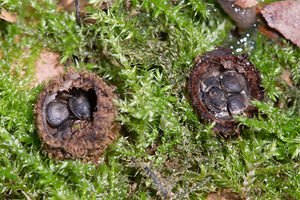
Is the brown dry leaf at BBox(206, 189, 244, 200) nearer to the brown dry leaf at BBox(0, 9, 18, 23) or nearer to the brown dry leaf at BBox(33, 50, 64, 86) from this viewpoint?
the brown dry leaf at BBox(33, 50, 64, 86)

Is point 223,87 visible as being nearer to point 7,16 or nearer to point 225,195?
point 225,195

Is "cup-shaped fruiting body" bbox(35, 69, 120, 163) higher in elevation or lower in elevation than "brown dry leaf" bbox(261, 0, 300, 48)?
lower

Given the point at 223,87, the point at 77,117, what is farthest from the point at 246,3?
the point at 77,117

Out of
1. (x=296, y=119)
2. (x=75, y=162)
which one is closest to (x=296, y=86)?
(x=296, y=119)

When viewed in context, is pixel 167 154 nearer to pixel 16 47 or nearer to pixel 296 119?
pixel 296 119

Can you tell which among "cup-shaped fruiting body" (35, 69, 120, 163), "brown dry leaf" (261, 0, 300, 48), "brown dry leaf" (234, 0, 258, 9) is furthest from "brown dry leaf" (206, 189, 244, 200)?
"brown dry leaf" (234, 0, 258, 9)

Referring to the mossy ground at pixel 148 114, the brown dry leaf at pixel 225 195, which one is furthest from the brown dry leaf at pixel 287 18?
the brown dry leaf at pixel 225 195
